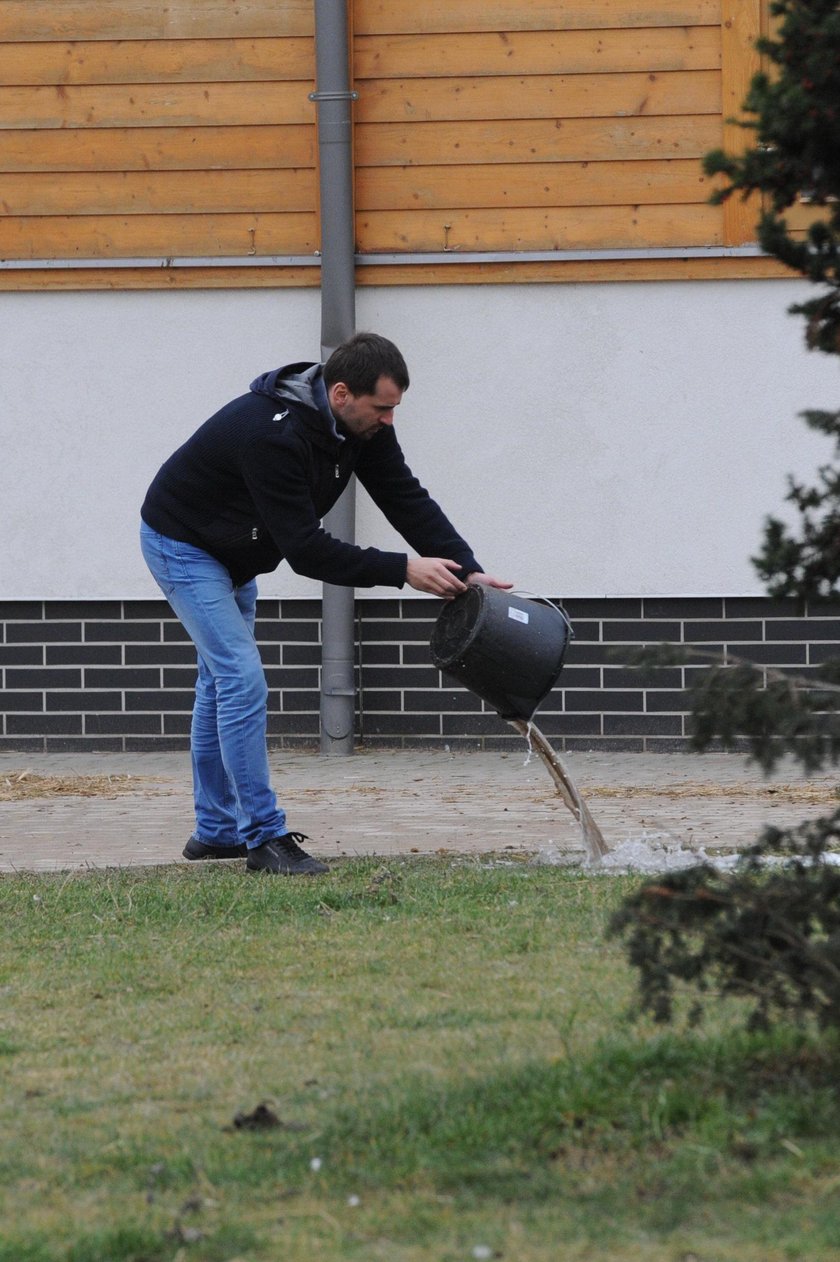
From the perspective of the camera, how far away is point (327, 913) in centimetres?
533

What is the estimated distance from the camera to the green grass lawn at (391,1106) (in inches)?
110

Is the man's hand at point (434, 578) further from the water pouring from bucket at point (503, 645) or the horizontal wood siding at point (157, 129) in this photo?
the horizontal wood siding at point (157, 129)

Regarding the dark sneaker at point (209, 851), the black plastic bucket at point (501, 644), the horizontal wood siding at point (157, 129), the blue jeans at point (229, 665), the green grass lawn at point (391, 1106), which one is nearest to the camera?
the green grass lawn at point (391, 1106)

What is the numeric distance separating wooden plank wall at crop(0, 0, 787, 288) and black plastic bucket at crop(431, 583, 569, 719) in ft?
12.9

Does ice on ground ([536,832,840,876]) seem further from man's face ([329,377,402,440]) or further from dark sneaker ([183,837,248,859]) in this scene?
man's face ([329,377,402,440])

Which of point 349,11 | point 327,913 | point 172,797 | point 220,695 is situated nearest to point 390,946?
point 327,913

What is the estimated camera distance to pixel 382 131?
9.34 meters

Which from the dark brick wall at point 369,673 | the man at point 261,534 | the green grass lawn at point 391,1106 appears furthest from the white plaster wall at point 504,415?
the green grass lawn at point 391,1106

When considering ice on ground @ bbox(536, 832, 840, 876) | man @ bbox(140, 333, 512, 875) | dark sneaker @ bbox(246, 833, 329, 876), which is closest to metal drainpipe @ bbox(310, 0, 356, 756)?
man @ bbox(140, 333, 512, 875)

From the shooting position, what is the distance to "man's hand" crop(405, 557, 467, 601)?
5.76 meters

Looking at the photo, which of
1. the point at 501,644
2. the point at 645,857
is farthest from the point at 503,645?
the point at 645,857

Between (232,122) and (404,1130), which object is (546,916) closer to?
(404,1130)

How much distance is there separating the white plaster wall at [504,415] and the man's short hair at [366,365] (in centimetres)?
356

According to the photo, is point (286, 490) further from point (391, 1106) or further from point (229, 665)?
point (391, 1106)
